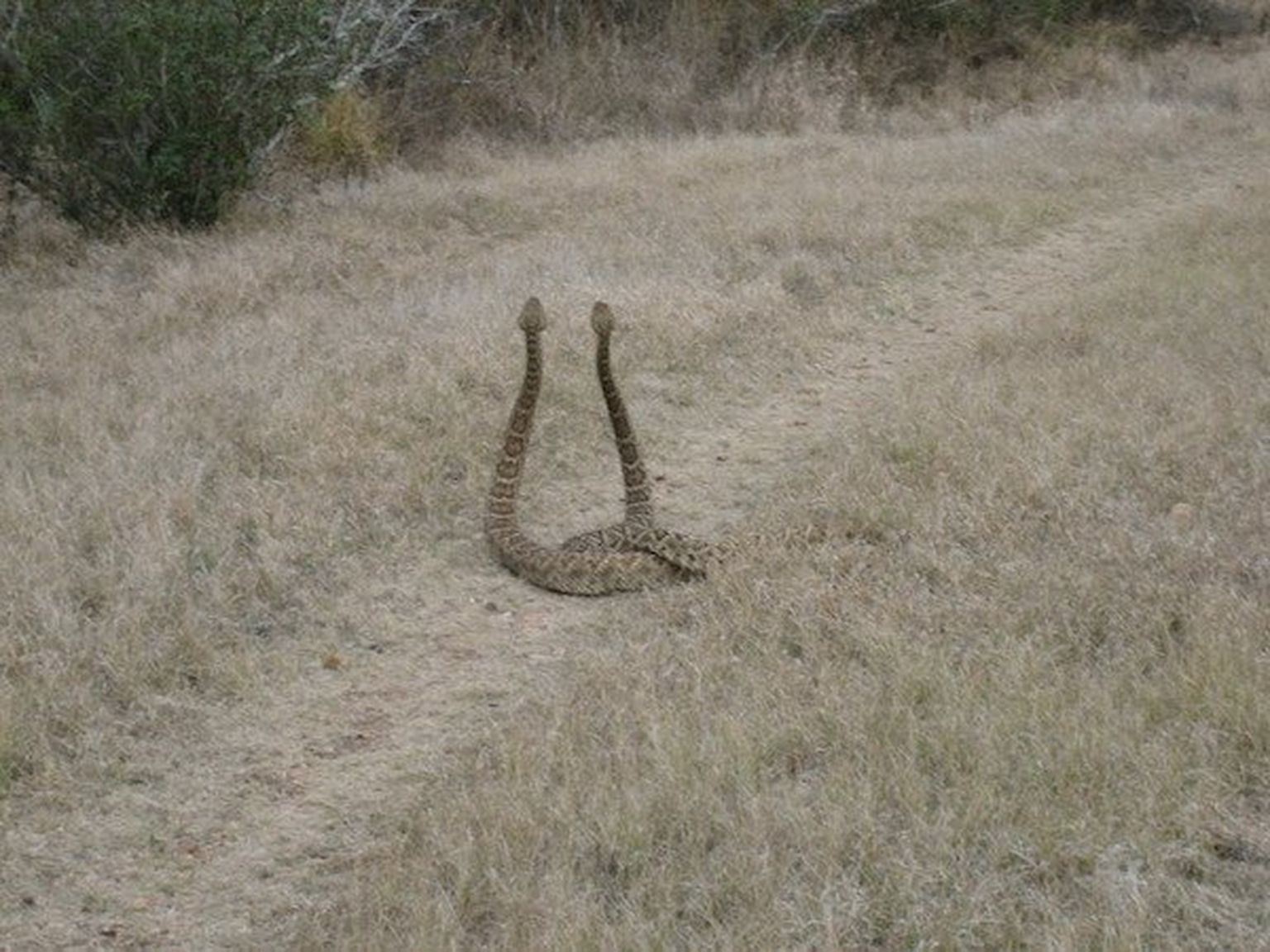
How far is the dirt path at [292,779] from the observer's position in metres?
4.28

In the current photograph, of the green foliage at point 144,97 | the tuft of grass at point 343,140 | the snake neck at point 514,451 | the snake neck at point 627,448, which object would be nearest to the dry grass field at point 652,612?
the snake neck at point 514,451

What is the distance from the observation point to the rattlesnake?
640 centimetres

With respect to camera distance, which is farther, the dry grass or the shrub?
the shrub

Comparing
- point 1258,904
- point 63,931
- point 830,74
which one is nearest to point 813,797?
point 1258,904

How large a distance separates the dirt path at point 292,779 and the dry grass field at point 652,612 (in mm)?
17

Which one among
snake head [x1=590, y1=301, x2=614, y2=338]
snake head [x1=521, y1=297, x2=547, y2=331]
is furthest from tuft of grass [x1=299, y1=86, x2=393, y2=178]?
snake head [x1=590, y1=301, x2=614, y2=338]

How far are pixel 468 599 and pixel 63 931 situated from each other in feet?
7.97

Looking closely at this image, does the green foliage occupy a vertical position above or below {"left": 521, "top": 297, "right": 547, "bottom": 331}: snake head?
below

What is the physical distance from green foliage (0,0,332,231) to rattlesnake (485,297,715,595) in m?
6.48

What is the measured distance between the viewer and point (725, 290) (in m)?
10.5

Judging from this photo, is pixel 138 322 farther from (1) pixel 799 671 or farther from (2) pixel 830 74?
(2) pixel 830 74

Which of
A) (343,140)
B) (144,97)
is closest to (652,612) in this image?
(144,97)

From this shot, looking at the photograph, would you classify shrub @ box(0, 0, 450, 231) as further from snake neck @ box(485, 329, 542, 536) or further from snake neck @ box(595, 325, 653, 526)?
snake neck @ box(595, 325, 653, 526)

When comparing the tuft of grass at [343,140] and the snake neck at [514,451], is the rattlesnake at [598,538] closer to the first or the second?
the snake neck at [514,451]
